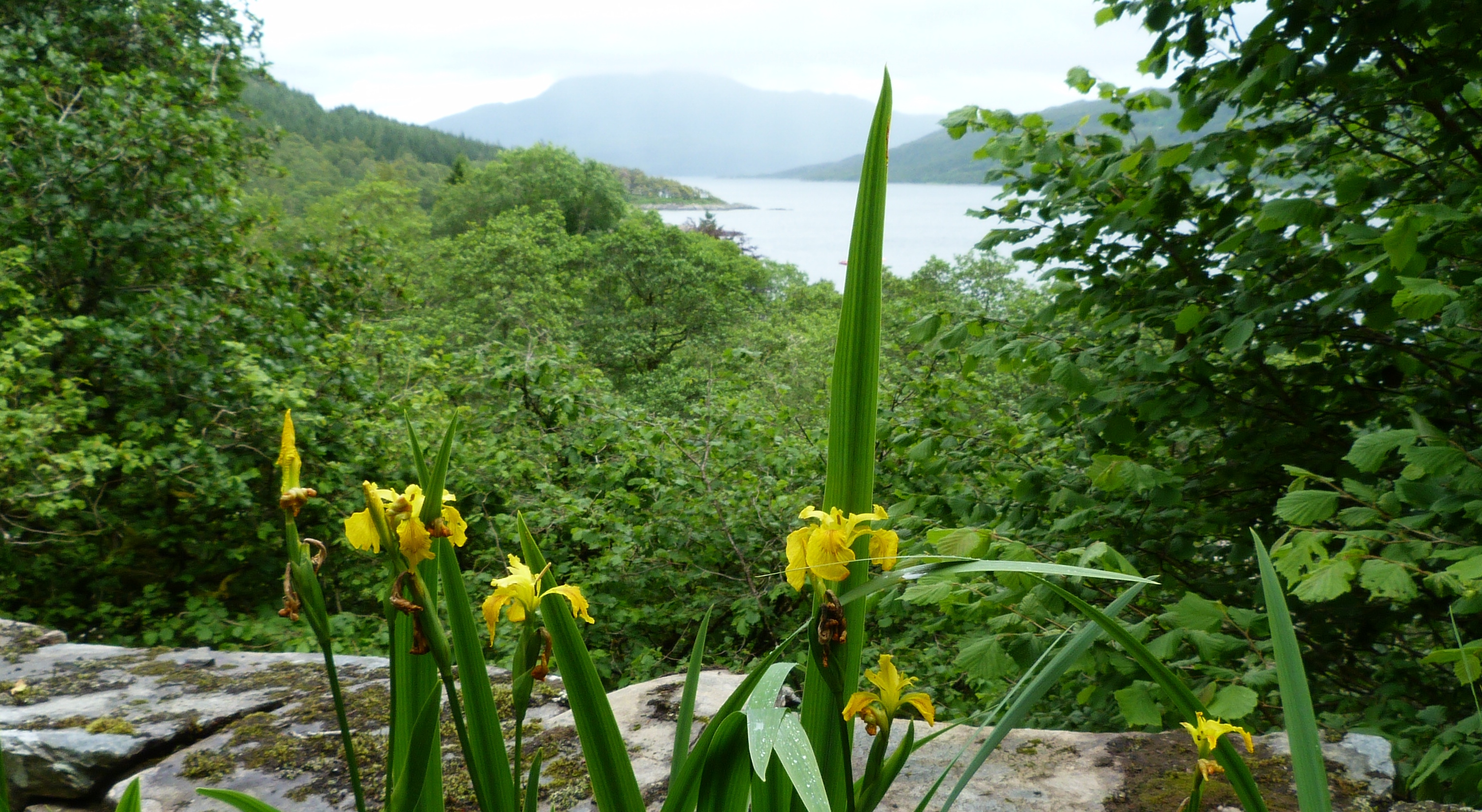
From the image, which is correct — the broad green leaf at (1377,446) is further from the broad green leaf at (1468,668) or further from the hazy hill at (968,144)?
the hazy hill at (968,144)

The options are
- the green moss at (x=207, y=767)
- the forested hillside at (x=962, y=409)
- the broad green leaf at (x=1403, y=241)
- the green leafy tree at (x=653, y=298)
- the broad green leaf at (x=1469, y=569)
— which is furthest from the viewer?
the green leafy tree at (x=653, y=298)

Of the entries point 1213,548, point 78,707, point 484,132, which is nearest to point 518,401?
point 78,707

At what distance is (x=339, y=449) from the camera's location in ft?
15.8

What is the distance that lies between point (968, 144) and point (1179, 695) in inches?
153

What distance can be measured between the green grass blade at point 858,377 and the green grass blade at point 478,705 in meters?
0.25

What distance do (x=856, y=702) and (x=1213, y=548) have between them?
2428 mm

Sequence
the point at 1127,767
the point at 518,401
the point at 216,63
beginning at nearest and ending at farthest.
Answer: the point at 1127,767, the point at 518,401, the point at 216,63

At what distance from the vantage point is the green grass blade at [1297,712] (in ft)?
1.60

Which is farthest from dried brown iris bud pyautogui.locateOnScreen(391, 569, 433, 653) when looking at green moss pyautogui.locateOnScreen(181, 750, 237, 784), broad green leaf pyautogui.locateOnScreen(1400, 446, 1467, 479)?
broad green leaf pyautogui.locateOnScreen(1400, 446, 1467, 479)

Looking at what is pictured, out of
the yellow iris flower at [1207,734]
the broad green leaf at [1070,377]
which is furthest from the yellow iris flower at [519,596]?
the broad green leaf at [1070,377]

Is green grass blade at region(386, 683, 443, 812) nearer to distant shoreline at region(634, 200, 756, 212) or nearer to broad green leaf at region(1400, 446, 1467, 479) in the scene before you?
broad green leaf at region(1400, 446, 1467, 479)

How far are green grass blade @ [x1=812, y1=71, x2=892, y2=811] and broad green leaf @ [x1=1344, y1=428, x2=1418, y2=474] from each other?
1364 millimetres

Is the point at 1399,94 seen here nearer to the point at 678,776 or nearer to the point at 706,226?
the point at 678,776

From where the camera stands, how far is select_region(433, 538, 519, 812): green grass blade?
1.96 feet
